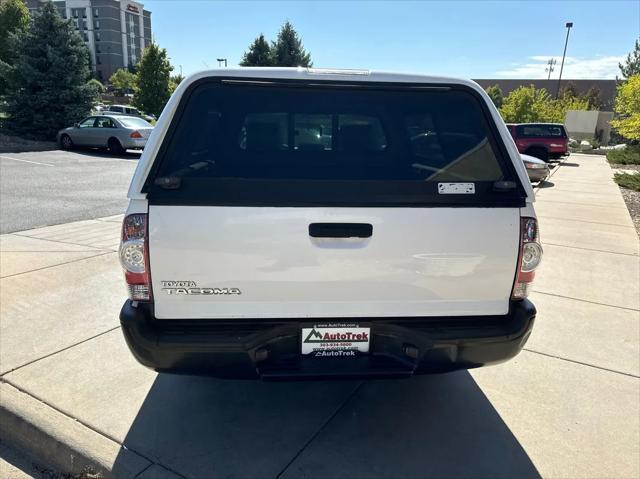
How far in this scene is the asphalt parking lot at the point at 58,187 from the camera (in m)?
8.27

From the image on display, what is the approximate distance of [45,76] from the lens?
20016 millimetres

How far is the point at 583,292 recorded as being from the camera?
16.7 ft

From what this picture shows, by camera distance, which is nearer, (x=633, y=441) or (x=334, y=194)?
(x=334, y=194)

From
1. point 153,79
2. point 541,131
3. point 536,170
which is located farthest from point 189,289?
point 153,79

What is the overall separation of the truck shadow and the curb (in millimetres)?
60

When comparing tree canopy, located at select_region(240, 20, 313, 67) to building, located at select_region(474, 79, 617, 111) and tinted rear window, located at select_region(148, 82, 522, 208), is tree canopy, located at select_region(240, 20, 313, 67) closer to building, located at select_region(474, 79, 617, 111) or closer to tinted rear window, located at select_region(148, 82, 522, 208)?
tinted rear window, located at select_region(148, 82, 522, 208)

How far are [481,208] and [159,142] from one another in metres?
1.65

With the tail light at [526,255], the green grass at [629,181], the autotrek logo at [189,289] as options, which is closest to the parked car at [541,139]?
the green grass at [629,181]

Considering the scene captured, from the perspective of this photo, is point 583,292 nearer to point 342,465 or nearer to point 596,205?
point 342,465

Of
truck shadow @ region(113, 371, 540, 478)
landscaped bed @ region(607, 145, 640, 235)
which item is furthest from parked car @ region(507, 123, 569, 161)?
truck shadow @ region(113, 371, 540, 478)

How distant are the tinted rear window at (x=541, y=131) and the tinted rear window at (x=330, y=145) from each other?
753 inches

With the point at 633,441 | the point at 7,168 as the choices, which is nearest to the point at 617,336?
the point at 633,441

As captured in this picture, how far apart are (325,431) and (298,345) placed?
698 millimetres

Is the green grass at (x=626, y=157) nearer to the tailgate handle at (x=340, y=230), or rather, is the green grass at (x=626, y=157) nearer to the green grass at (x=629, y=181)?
the green grass at (x=629, y=181)
